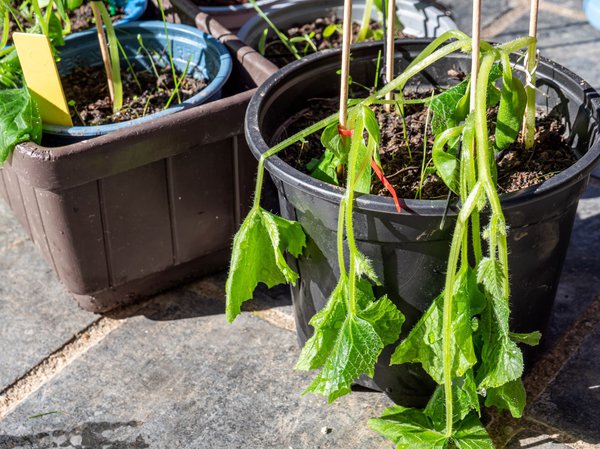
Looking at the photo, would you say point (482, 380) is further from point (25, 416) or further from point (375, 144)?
point (25, 416)

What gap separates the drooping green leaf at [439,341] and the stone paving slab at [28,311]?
2.61 ft

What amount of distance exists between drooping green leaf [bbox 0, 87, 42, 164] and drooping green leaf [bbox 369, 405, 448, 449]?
0.85 metres

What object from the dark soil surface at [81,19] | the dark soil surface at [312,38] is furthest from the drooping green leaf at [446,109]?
the dark soil surface at [81,19]

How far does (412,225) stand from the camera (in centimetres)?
135

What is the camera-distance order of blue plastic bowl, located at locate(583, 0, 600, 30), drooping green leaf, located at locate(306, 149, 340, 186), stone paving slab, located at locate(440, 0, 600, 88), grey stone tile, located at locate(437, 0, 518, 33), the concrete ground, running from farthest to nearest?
grey stone tile, located at locate(437, 0, 518, 33)
blue plastic bowl, located at locate(583, 0, 600, 30)
stone paving slab, located at locate(440, 0, 600, 88)
the concrete ground
drooping green leaf, located at locate(306, 149, 340, 186)

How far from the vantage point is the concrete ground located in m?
1.59

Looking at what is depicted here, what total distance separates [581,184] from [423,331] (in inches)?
14.0

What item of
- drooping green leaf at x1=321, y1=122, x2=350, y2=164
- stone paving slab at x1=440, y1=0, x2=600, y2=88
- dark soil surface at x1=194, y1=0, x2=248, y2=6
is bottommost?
stone paving slab at x1=440, y1=0, x2=600, y2=88

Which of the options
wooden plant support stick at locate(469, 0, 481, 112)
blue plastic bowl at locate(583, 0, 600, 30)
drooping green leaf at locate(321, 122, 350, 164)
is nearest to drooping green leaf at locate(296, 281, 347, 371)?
drooping green leaf at locate(321, 122, 350, 164)

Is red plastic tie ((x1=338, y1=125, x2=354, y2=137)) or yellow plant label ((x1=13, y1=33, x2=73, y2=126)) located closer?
red plastic tie ((x1=338, y1=125, x2=354, y2=137))

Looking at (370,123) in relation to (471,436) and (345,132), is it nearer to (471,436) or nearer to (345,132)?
(345,132)

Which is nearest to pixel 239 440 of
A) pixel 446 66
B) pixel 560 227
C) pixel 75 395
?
pixel 75 395

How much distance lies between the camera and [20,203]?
75.1 inches

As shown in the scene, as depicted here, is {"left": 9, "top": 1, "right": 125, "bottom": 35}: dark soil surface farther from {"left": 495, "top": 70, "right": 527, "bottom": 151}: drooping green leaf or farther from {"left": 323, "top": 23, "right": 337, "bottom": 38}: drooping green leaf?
{"left": 495, "top": 70, "right": 527, "bottom": 151}: drooping green leaf
